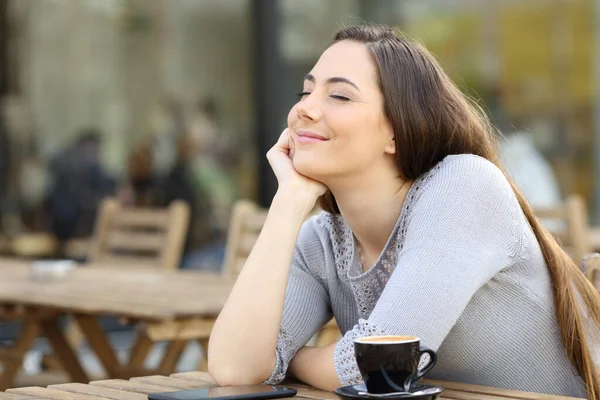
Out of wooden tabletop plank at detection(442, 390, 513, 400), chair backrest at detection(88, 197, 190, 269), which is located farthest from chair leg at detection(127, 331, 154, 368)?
wooden tabletop plank at detection(442, 390, 513, 400)

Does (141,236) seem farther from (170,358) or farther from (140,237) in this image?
(170,358)

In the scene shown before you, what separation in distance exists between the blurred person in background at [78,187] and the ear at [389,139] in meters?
5.41

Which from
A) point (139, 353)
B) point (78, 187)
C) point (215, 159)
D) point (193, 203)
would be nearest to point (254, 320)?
point (139, 353)

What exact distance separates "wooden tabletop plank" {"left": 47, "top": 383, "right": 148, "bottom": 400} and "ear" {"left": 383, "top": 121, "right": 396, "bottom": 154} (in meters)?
0.75

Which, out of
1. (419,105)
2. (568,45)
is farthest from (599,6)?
(419,105)

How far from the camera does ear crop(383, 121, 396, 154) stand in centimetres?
237

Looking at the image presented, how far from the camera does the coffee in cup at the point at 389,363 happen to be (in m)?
1.73

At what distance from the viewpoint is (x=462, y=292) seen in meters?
2.12

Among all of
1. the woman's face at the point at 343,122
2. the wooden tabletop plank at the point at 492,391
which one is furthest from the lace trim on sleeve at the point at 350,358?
the woman's face at the point at 343,122

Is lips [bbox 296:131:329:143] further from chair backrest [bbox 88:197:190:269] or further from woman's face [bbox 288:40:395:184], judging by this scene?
chair backrest [bbox 88:197:190:269]

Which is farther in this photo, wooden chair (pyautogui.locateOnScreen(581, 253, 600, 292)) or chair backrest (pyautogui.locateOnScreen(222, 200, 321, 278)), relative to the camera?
chair backrest (pyautogui.locateOnScreen(222, 200, 321, 278))

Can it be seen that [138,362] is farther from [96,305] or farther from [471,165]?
[471,165]

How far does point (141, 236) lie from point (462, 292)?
3.55 metres

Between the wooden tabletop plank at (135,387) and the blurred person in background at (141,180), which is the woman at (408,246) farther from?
the blurred person in background at (141,180)
